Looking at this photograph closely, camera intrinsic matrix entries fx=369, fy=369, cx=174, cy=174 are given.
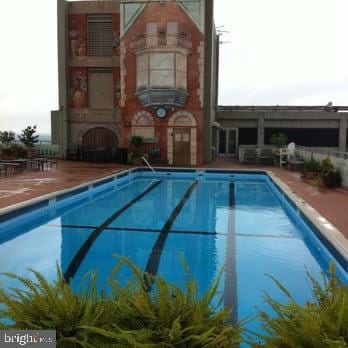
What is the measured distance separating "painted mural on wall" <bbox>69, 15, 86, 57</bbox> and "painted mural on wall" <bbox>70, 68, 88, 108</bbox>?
1062mm

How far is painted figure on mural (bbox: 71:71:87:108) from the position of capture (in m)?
22.4

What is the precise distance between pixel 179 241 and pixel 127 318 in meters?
5.14

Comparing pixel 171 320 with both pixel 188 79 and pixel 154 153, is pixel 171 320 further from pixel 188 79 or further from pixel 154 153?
pixel 188 79

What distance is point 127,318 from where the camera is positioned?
238 centimetres

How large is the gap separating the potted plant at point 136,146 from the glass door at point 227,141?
8599 millimetres

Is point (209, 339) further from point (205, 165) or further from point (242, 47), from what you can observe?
point (242, 47)

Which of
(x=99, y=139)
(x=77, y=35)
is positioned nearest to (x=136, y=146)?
(x=99, y=139)

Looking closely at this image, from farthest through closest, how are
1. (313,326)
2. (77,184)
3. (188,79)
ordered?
(188,79) → (77,184) → (313,326)

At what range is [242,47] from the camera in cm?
3178

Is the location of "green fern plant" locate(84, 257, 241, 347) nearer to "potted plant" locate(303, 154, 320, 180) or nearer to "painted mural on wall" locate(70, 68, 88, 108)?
"potted plant" locate(303, 154, 320, 180)

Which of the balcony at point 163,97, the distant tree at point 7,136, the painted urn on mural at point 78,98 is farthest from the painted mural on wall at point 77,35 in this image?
the distant tree at point 7,136

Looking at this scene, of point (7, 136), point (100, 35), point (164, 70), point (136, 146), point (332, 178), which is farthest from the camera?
point (7, 136)

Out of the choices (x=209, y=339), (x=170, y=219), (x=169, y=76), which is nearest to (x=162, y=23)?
(x=169, y=76)

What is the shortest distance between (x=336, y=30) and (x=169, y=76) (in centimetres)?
803
